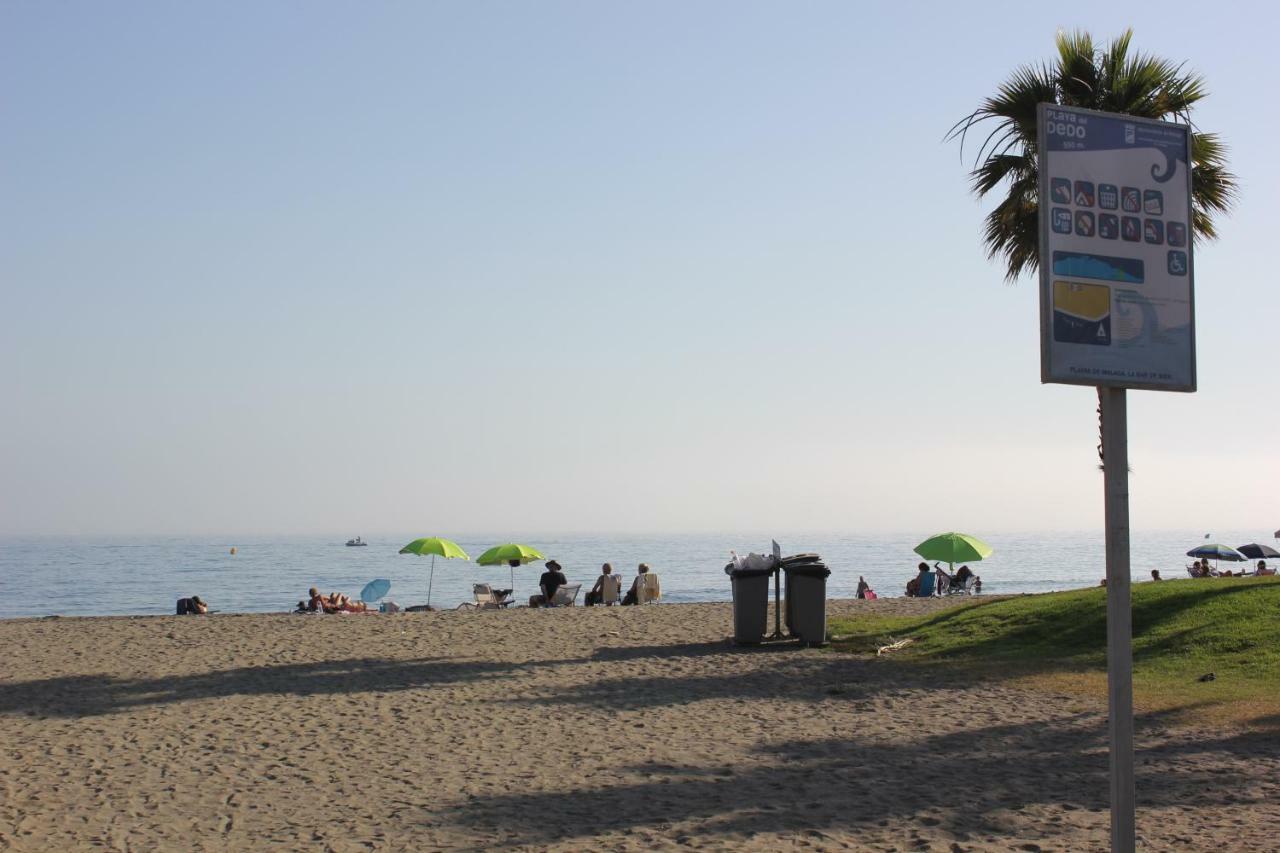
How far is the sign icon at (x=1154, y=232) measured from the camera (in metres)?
4.63

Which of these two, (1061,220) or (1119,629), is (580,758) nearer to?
(1119,629)

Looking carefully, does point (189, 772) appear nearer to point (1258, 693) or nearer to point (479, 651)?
point (479, 651)

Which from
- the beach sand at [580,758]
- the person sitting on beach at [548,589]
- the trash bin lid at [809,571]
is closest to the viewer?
the beach sand at [580,758]

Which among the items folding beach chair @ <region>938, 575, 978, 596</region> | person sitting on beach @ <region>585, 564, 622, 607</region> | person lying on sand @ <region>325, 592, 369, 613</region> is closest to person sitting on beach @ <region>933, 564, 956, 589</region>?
folding beach chair @ <region>938, 575, 978, 596</region>

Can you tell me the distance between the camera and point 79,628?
60.4 feet

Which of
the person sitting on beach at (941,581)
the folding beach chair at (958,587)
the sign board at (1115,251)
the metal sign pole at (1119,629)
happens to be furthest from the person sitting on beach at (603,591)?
the sign board at (1115,251)

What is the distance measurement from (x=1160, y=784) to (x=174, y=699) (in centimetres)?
883

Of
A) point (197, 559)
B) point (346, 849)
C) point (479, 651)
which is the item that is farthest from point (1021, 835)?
point (197, 559)

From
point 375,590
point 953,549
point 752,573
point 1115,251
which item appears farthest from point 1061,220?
point 375,590

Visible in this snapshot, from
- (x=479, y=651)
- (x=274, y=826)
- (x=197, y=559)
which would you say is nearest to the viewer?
(x=274, y=826)

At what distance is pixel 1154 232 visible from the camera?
15.3 ft

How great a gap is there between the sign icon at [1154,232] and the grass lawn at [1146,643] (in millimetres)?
6143

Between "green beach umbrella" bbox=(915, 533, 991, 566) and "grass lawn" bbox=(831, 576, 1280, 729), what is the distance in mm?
10067

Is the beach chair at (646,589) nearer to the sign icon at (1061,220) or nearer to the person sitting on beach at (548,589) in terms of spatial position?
the person sitting on beach at (548,589)
